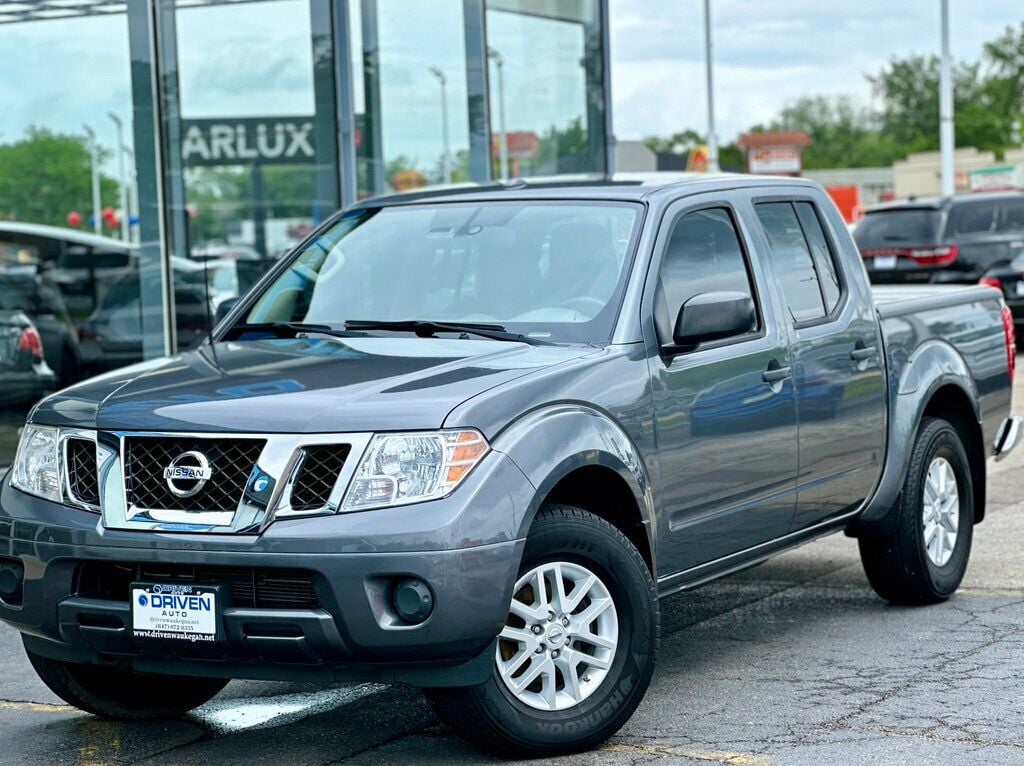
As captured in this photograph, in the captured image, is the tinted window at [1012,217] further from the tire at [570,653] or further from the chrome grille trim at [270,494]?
the chrome grille trim at [270,494]

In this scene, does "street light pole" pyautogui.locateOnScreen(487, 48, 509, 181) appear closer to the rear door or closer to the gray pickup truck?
the rear door

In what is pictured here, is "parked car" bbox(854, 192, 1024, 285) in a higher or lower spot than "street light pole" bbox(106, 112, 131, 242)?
lower

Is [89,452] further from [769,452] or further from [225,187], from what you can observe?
[225,187]

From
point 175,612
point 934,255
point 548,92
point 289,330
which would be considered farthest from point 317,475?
point 934,255

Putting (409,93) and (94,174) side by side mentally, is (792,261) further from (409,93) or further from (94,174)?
(94,174)

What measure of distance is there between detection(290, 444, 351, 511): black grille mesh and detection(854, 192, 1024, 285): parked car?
56.6 ft

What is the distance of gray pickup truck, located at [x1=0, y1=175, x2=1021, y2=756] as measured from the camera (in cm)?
455

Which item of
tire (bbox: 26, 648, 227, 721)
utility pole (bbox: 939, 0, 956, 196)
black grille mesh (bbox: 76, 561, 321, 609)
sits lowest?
tire (bbox: 26, 648, 227, 721)

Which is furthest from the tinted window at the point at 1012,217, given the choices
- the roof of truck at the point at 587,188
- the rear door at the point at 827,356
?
the roof of truck at the point at 587,188

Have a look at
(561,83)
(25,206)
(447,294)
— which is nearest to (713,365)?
(447,294)

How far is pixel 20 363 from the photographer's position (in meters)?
12.3

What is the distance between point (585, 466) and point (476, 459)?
463mm

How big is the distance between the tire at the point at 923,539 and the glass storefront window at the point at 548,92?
8.73m

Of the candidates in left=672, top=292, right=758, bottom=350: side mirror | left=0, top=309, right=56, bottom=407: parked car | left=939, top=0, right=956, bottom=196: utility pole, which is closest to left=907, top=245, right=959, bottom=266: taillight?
left=0, top=309, right=56, bottom=407: parked car
